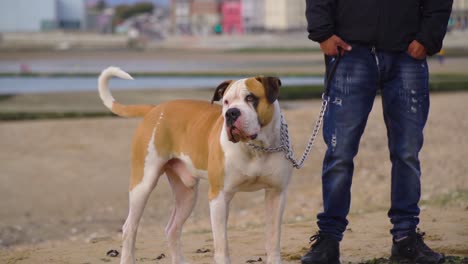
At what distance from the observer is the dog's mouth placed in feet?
21.9

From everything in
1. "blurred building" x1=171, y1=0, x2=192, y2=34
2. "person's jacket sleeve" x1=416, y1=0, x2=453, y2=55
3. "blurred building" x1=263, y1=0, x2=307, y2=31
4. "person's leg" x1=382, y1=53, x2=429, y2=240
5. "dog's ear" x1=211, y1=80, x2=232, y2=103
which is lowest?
"blurred building" x1=171, y1=0, x2=192, y2=34

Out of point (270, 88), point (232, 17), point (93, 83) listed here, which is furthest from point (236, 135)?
point (232, 17)

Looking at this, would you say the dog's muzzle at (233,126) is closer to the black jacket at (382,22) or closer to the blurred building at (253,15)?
the black jacket at (382,22)

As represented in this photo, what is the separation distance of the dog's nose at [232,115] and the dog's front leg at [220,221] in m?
0.59

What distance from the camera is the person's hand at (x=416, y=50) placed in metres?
7.48

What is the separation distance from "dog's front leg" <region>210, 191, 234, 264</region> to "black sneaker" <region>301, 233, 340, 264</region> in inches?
27.6

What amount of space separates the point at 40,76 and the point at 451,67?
19.8 metres

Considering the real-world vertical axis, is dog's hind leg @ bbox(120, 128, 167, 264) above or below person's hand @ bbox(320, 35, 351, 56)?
below

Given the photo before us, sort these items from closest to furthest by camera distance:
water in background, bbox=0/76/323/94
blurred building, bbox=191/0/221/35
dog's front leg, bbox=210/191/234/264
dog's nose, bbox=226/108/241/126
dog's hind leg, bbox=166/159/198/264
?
dog's nose, bbox=226/108/241/126, dog's front leg, bbox=210/191/234/264, dog's hind leg, bbox=166/159/198/264, water in background, bbox=0/76/323/94, blurred building, bbox=191/0/221/35

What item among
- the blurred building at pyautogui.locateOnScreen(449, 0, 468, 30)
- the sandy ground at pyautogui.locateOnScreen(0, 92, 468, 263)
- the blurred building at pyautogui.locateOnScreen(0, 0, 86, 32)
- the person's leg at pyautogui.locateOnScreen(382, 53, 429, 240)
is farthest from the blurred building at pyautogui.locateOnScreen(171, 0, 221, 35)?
the person's leg at pyautogui.locateOnScreen(382, 53, 429, 240)

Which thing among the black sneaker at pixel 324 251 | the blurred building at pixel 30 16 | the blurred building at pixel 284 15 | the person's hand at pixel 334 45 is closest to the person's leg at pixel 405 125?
the person's hand at pixel 334 45

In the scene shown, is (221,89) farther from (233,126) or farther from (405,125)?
(405,125)

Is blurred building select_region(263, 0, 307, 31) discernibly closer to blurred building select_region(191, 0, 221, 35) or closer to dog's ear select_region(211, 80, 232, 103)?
blurred building select_region(191, 0, 221, 35)

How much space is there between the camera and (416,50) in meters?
7.48
